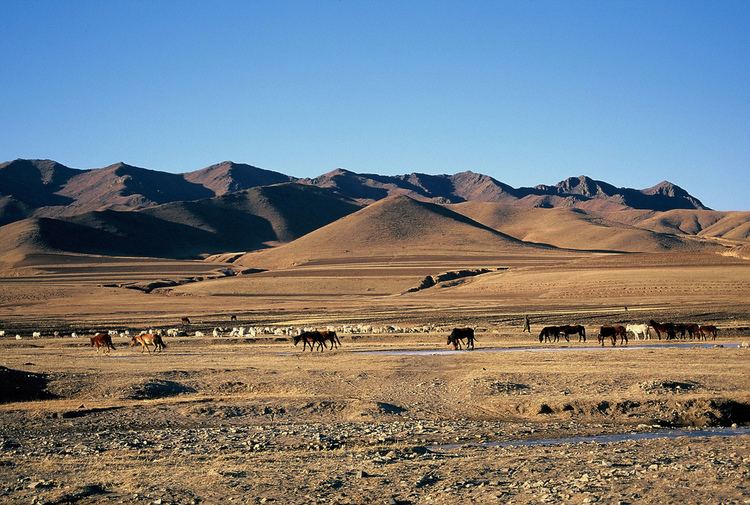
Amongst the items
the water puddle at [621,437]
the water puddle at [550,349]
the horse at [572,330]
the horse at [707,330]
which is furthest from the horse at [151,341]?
the water puddle at [621,437]

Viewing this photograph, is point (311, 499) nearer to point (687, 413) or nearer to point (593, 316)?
point (687, 413)

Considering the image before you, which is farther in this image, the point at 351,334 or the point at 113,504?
the point at 351,334

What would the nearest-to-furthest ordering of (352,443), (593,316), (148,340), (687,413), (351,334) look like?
(352,443), (687,413), (148,340), (351,334), (593,316)

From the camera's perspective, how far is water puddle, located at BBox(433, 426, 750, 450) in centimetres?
1736

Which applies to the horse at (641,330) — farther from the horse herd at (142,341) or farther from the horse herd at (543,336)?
the horse herd at (142,341)

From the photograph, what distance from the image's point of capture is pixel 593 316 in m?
57.2

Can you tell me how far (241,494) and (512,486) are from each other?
4.02 meters

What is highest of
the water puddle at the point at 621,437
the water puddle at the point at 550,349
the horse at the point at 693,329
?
the water puddle at the point at 621,437

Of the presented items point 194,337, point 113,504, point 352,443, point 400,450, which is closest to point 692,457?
point 400,450

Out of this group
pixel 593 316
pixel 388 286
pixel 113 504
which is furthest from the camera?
pixel 388 286

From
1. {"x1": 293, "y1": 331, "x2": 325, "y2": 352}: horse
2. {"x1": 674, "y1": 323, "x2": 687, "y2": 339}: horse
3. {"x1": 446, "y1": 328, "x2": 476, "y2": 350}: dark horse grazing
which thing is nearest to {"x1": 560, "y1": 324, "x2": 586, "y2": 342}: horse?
{"x1": 674, "y1": 323, "x2": 687, "y2": 339}: horse

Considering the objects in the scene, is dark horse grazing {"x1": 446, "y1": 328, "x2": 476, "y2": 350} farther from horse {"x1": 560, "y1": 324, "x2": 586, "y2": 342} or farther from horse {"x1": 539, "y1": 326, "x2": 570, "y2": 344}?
horse {"x1": 560, "y1": 324, "x2": 586, "y2": 342}

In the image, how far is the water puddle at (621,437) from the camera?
17.4 m

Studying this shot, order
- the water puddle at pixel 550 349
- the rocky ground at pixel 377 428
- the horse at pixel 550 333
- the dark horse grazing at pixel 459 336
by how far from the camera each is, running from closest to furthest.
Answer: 1. the rocky ground at pixel 377 428
2. the water puddle at pixel 550 349
3. the dark horse grazing at pixel 459 336
4. the horse at pixel 550 333
